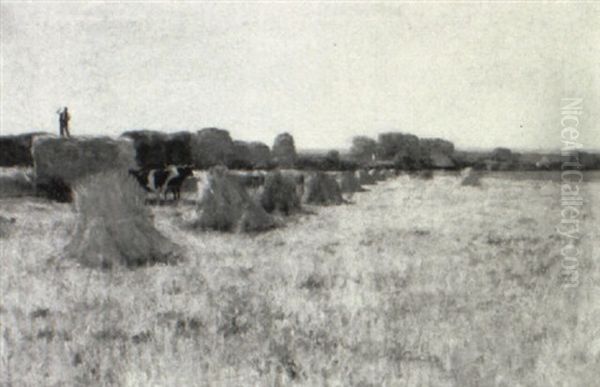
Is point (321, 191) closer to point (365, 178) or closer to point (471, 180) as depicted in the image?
point (365, 178)

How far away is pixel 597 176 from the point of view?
6.63 meters

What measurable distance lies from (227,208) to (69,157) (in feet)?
13.4

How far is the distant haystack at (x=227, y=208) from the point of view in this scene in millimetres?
8656

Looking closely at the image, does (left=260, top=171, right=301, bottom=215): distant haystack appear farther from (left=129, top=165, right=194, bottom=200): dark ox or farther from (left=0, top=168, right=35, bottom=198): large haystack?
(left=0, top=168, right=35, bottom=198): large haystack

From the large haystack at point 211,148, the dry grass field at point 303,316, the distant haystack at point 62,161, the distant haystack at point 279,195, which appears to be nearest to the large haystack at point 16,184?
the distant haystack at point 62,161

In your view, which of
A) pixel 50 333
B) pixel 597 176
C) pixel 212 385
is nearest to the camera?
pixel 212 385

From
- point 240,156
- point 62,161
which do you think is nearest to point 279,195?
point 62,161

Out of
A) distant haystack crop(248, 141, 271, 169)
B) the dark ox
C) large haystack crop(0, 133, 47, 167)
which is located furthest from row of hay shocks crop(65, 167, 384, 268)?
distant haystack crop(248, 141, 271, 169)

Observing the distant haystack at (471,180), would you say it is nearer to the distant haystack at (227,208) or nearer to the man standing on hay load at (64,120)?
the distant haystack at (227,208)

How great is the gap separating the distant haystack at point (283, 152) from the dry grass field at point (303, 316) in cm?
2368

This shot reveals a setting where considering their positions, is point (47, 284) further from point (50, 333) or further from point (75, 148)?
point (75, 148)

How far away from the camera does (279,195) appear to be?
11.1m

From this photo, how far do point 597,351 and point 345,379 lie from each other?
1771mm

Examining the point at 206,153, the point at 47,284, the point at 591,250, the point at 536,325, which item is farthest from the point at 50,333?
the point at 206,153
